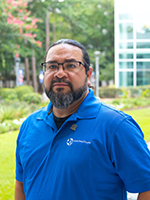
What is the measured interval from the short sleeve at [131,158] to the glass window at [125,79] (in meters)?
25.0

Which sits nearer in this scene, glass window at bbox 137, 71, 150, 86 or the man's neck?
the man's neck

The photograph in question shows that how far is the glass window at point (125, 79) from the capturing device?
85.7 ft

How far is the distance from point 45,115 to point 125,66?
25313mm

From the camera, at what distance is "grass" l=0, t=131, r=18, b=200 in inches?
165

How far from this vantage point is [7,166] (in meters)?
5.38

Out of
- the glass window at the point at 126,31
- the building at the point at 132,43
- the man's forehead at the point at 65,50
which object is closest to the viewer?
the man's forehead at the point at 65,50

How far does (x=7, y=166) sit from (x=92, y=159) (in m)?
4.27

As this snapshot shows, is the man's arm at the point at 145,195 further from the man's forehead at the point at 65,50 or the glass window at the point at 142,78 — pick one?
the glass window at the point at 142,78

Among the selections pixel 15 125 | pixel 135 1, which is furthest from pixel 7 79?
pixel 15 125

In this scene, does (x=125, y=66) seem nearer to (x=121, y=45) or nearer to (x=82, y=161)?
(x=121, y=45)

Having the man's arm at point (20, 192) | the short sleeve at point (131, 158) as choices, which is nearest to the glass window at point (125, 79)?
the man's arm at point (20, 192)

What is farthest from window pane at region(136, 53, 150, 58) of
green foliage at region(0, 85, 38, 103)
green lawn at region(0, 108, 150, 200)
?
green lawn at region(0, 108, 150, 200)

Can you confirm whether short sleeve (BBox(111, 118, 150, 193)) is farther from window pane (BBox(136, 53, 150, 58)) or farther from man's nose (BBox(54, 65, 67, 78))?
window pane (BBox(136, 53, 150, 58))

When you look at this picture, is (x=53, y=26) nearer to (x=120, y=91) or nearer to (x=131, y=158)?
(x=120, y=91)
